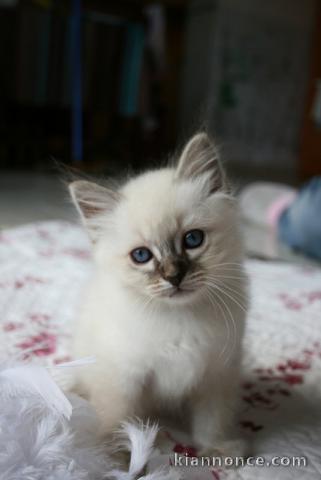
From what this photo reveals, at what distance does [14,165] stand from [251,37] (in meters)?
2.92

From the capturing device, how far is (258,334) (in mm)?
1160

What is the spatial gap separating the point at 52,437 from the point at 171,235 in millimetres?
312

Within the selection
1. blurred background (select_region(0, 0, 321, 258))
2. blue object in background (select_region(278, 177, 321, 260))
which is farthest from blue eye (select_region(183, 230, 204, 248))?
blurred background (select_region(0, 0, 321, 258))

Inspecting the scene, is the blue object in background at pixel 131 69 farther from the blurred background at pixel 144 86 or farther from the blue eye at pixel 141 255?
the blue eye at pixel 141 255

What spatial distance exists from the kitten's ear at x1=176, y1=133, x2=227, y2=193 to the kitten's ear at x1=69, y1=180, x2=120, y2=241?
0.12m

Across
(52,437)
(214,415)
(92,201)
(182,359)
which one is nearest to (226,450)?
(214,415)

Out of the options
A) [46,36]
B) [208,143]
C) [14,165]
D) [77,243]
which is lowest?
[14,165]

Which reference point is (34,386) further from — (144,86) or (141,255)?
(144,86)

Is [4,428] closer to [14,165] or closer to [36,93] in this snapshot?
[36,93]

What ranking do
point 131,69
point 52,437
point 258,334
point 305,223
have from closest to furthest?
point 52,437, point 258,334, point 305,223, point 131,69

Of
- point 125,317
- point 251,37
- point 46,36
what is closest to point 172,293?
point 125,317

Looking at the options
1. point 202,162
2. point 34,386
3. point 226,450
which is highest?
point 202,162

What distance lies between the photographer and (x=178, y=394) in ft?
2.38

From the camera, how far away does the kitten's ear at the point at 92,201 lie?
762 mm
